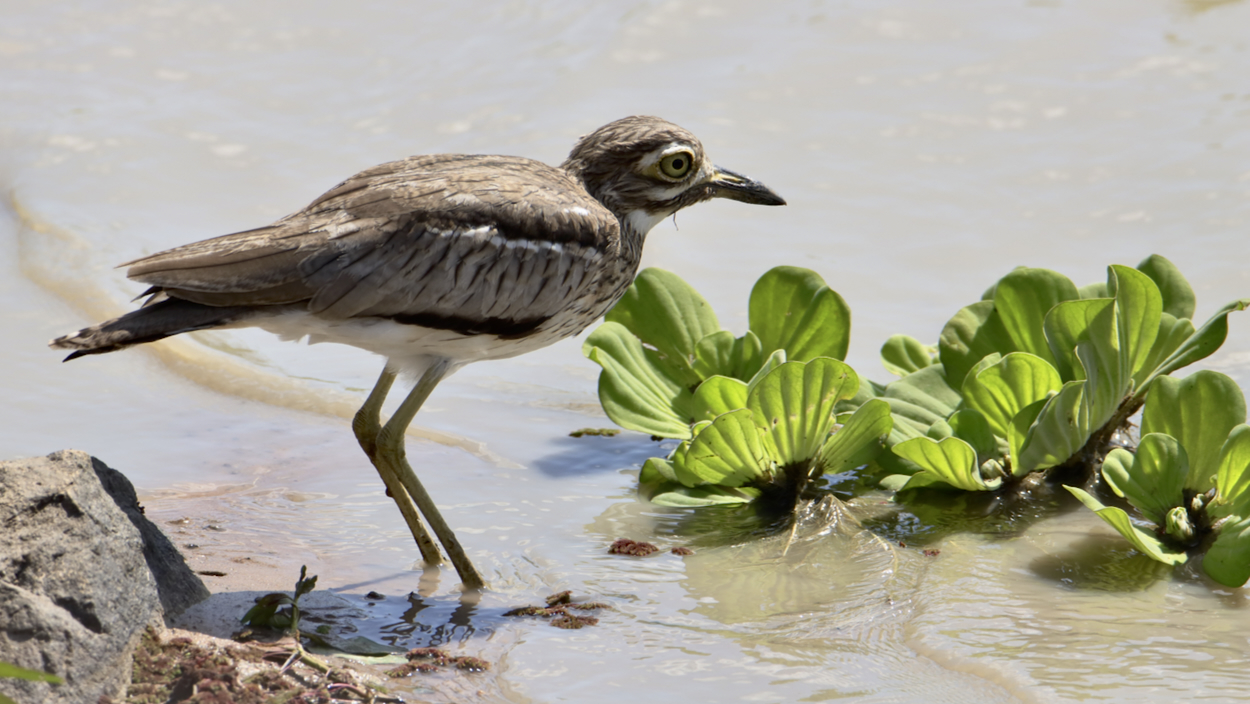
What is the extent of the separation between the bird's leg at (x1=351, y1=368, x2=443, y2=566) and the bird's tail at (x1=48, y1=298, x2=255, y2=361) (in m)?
0.77

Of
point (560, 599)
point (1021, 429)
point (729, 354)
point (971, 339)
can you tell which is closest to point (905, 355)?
point (971, 339)

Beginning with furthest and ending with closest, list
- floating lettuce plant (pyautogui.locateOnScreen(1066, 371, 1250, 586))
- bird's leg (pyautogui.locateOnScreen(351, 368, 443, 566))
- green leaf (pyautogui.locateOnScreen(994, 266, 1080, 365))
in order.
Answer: green leaf (pyautogui.locateOnScreen(994, 266, 1080, 365)) → bird's leg (pyautogui.locateOnScreen(351, 368, 443, 566)) → floating lettuce plant (pyautogui.locateOnScreen(1066, 371, 1250, 586))

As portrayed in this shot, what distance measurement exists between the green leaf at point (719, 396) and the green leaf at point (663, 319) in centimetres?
60

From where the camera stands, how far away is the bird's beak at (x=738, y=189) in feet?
17.3

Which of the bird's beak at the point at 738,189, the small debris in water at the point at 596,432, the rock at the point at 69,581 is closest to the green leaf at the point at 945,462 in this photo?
the bird's beak at the point at 738,189

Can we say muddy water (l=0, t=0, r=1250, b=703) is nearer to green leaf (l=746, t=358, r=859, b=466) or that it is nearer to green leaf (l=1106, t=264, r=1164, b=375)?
green leaf (l=746, t=358, r=859, b=466)

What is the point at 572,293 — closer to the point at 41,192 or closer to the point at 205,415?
the point at 205,415

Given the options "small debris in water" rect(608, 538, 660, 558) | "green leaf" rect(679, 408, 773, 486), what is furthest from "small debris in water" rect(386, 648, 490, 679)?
"green leaf" rect(679, 408, 773, 486)

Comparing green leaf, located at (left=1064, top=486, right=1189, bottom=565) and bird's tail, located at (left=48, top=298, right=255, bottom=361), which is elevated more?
bird's tail, located at (left=48, top=298, right=255, bottom=361)

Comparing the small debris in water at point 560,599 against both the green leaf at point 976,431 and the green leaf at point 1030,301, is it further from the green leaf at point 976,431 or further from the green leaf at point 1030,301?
the green leaf at point 1030,301

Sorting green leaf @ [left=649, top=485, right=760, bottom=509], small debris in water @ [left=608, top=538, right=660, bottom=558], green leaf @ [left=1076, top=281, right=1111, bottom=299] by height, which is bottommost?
small debris in water @ [left=608, top=538, right=660, bottom=558]

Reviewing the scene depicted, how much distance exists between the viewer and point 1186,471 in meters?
4.49

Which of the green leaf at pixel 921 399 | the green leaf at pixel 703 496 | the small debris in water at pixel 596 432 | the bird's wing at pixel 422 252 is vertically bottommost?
the green leaf at pixel 703 496

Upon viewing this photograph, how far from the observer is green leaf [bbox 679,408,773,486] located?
4816 mm
